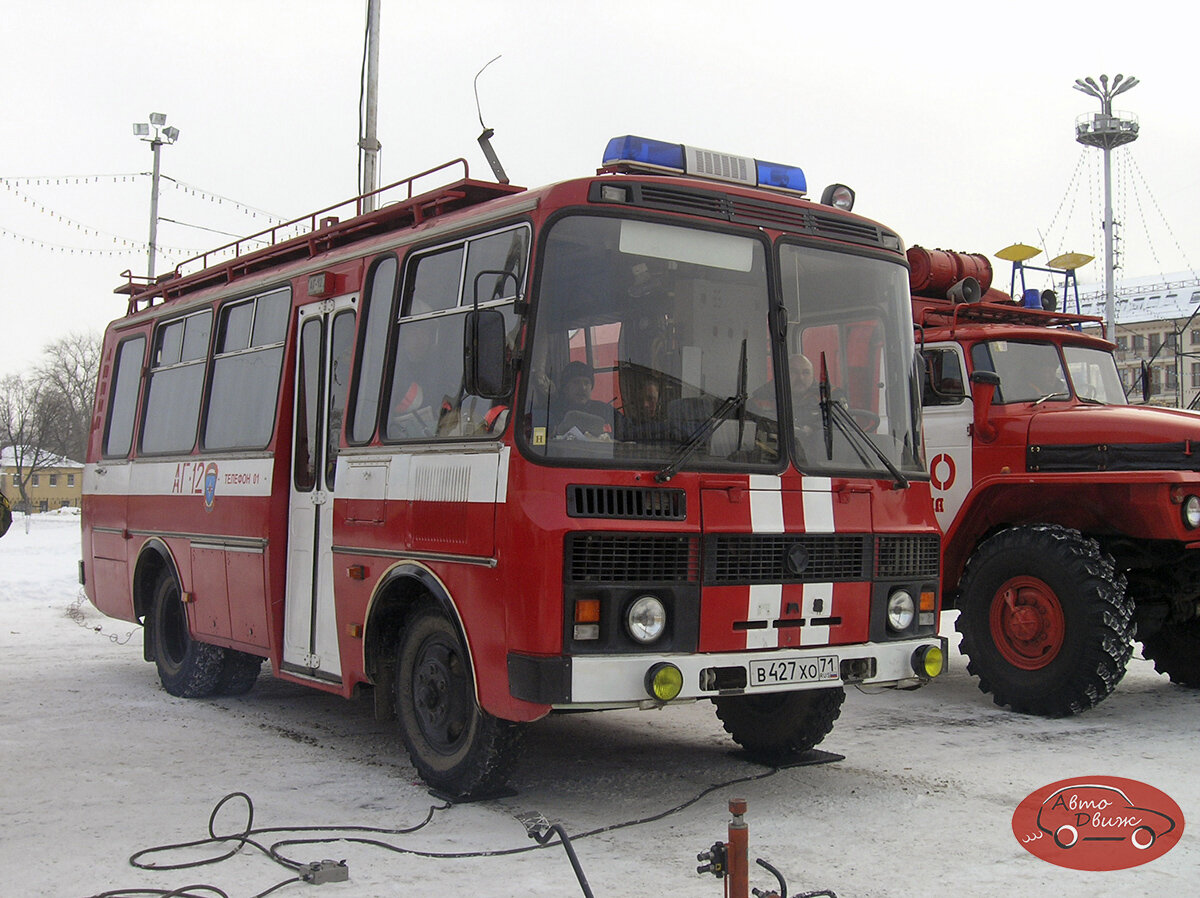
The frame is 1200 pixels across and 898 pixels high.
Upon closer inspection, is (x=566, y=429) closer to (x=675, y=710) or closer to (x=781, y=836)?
(x=781, y=836)

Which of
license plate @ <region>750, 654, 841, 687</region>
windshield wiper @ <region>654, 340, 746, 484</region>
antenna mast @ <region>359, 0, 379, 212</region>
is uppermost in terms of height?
antenna mast @ <region>359, 0, 379, 212</region>

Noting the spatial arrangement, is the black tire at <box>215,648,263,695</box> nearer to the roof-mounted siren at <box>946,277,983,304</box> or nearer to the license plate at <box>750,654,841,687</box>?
the license plate at <box>750,654,841,687</box>

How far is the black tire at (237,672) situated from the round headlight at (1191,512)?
22.3ft

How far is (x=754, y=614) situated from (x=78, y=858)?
10.6ft

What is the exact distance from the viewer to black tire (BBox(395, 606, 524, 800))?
21.4 ft

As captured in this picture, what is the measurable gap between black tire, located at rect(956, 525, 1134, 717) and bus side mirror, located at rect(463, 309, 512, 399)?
16.2 feet

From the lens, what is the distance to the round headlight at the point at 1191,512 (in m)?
9.12

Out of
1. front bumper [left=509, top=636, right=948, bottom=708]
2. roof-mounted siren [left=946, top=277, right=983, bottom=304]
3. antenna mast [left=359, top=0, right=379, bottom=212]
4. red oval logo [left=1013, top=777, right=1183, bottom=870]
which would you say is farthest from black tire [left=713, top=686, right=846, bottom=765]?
antenna mast [left=359, top=0, right=379, bottom=212]

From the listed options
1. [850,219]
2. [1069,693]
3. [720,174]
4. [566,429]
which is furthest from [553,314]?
[1069,693]

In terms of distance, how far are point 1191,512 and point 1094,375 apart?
1691 mm

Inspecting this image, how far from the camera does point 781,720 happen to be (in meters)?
7.64

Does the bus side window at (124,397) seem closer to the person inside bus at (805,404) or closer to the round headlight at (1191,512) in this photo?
the person inside bus at (805,404)

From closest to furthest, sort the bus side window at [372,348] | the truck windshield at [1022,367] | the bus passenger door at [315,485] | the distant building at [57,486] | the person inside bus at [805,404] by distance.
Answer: the person inside bus at [805,404] → the bus side window at [372,348] → the bus passenger door at [315,485] → the truck windshield at [1022,367] → the distant building at [57,486]

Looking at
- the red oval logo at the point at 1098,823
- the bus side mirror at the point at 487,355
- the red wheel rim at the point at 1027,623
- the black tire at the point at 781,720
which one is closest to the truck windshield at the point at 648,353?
the bus side mirror at the point at 487,355
